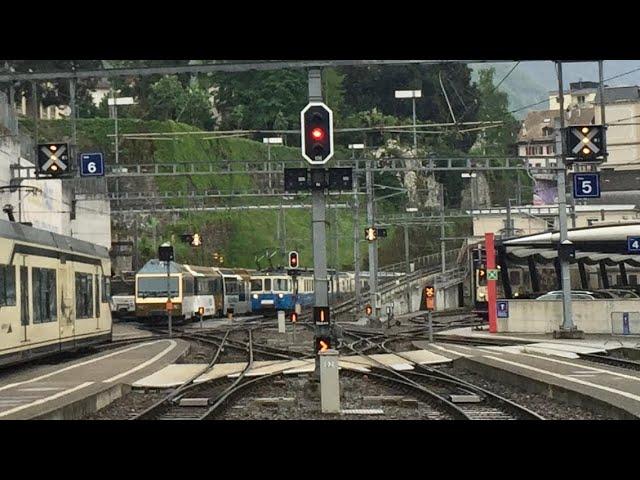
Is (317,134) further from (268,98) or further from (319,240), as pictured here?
(268,98)

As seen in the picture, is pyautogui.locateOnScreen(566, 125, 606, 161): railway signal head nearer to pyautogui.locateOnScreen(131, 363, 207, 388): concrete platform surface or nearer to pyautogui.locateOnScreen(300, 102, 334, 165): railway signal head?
pyautogui.locateOnScreen(300, 102, 334, 165): railway signal head

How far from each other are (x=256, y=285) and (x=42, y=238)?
3835cm

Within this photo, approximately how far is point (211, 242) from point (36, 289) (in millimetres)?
57753

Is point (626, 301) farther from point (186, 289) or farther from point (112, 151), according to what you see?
point (112, 151)

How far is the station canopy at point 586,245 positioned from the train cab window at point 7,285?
70.4 feet

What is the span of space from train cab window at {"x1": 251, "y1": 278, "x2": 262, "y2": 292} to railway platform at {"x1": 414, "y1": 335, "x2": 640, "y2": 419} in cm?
3060

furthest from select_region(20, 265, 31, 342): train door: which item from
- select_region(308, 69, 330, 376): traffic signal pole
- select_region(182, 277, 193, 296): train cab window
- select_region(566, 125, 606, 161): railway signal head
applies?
select_region(182, 277, 193, 296): train cab window

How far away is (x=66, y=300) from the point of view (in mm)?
24859

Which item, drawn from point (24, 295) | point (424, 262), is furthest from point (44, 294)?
point (424, 262)

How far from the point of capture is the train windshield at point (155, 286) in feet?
152

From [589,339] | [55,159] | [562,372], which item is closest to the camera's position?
[562,372]

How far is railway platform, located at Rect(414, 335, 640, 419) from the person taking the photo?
1581cm

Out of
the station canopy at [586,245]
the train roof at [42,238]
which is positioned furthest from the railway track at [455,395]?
the station canopy at [586,245]
